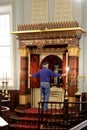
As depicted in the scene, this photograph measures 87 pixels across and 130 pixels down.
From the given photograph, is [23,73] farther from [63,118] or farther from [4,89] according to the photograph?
[63,118]

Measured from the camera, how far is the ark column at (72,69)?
29.2 feet

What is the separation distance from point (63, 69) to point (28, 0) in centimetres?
269

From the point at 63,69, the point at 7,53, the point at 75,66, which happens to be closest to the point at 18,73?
the point at 7,53

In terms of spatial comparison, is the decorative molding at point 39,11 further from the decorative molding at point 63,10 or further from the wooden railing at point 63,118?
the wooden railing at point 63,118

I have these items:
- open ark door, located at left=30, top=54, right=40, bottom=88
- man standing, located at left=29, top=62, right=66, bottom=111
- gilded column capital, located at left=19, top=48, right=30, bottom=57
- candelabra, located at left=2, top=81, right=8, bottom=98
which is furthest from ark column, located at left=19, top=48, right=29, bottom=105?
man standing, located at left=29, top=62, right=66, bottom=111

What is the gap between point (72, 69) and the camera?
352 inches

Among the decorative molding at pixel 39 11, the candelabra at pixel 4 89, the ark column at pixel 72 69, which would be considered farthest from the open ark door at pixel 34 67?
the ark column at pixel 72 69

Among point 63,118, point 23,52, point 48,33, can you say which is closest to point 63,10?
point 48,33

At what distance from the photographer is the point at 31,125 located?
852 centimetres

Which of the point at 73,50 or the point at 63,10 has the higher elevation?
the point at 63,10

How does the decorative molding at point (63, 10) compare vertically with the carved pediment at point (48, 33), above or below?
above

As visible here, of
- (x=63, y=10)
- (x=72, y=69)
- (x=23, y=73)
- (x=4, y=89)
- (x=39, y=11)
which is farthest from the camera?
(x=4, y=89)

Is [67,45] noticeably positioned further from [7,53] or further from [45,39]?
[7,53]

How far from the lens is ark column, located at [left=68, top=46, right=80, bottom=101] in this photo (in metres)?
8.90
